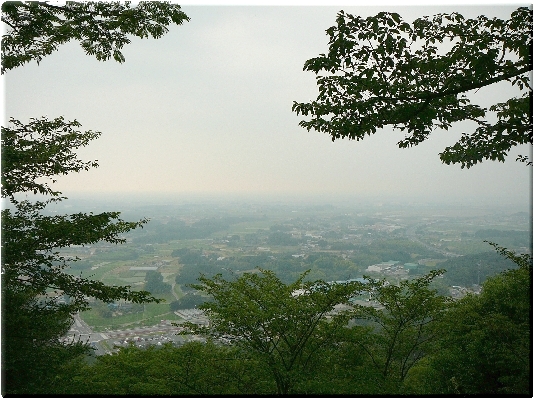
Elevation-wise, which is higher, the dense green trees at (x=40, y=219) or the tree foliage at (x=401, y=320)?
the dense green trees at (x=40, y=219)

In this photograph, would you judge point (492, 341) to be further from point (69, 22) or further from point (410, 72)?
point (69, 22)

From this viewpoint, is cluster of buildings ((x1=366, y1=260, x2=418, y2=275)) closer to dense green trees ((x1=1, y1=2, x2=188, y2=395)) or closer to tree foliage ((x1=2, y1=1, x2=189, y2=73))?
dense green trees ((x1=1, y1=2, x2=188, y2=395))

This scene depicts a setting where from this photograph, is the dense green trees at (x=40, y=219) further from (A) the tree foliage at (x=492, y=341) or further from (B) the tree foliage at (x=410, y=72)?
(A) the tree foliage at (x=492, y=341)

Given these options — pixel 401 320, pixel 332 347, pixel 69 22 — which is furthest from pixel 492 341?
pixel 69 22

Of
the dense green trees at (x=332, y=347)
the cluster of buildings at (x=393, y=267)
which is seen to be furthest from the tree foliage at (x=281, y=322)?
the cluster of buildings at (x=393, y=267)

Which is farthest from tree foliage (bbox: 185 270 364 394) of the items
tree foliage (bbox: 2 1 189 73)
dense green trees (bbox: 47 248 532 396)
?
tree foliage (bbox: 2 1 189 73)

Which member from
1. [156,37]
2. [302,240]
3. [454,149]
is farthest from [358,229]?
[156,37]
